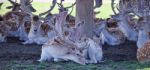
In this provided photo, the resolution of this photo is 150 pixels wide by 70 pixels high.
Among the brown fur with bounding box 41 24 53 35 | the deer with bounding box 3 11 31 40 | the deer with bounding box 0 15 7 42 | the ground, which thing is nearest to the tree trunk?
the ground

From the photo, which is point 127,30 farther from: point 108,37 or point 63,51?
point 63,51

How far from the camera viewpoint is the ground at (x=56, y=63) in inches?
353

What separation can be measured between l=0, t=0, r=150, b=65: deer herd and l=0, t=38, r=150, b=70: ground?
0.20 metres

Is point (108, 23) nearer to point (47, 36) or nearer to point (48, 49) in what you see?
point (47, 36)

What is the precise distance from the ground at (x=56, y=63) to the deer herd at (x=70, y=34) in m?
0.20

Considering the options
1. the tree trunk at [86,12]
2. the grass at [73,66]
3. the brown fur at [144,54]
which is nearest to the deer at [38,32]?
the tree trunk at [86,12]

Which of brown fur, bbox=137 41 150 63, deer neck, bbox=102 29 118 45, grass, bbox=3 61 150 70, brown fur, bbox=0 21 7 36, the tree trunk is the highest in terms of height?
the tree trunk

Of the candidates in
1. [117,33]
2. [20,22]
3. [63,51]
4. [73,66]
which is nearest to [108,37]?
[117,33]

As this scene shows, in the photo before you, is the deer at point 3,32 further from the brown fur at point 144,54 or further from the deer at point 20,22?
the brown fur at point 144,54

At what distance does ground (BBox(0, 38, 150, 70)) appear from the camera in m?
8.97

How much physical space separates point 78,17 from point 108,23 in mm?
2166

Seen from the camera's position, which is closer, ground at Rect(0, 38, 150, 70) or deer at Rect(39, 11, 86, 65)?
ground at Rect(0, 38, 150, 70)

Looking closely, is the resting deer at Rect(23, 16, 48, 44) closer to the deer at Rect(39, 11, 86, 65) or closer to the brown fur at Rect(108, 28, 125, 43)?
the brown fur at Rect(108, 28, 125, 43)

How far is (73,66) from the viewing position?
29.7ft
